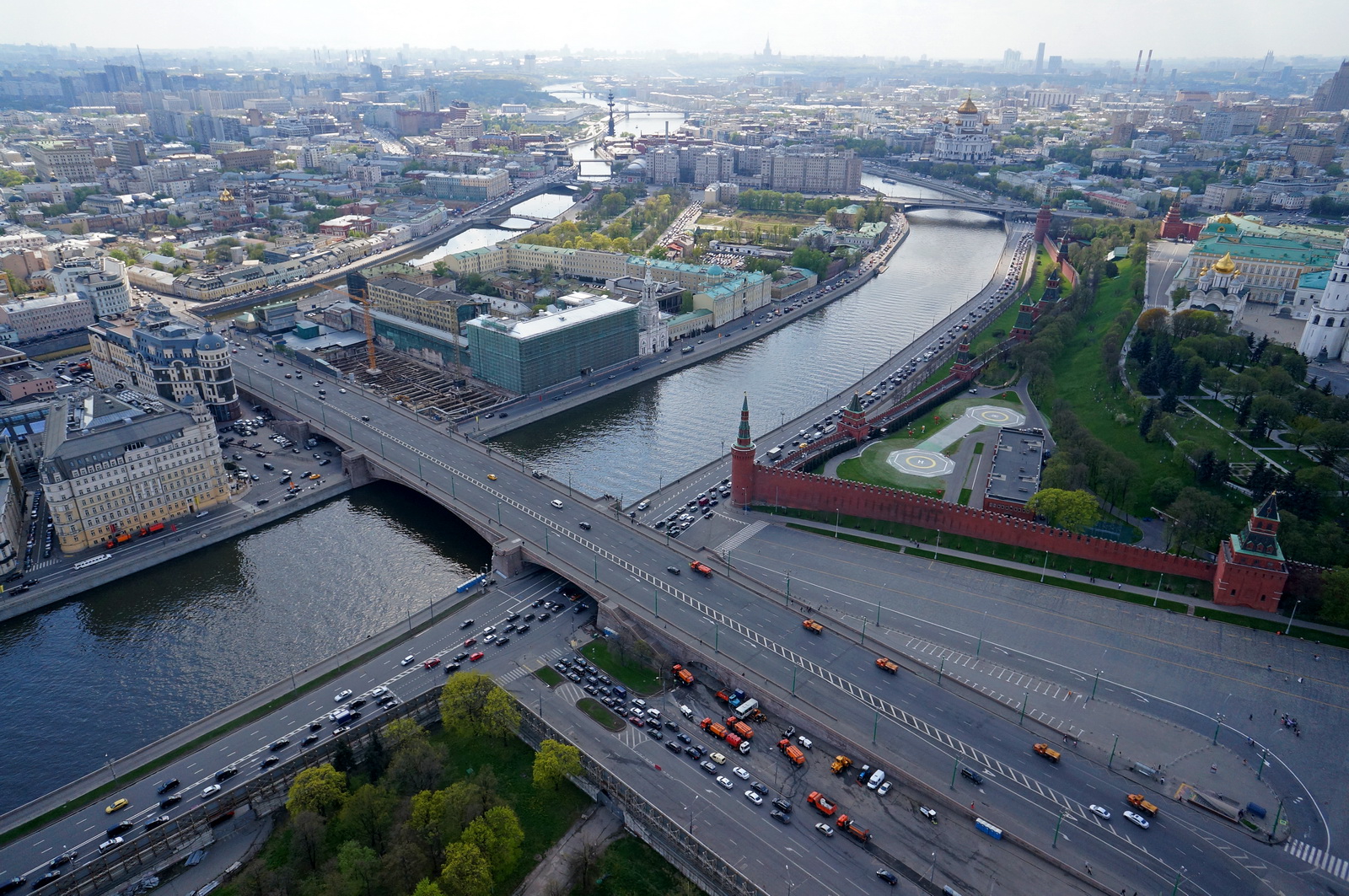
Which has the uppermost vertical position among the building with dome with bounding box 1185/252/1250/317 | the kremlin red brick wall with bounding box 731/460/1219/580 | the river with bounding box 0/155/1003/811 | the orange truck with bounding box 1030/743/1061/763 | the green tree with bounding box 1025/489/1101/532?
the building with dome with bounding box 1185/252/1250/317

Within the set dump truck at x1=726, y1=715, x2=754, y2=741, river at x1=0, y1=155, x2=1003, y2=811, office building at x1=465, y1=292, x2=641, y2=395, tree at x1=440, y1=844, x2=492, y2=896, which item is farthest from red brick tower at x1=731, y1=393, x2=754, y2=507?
tree at x1=440, y1=844, x2=492, y2=896

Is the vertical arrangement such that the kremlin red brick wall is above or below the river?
above

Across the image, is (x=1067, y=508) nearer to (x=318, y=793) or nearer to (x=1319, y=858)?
(x=1319, y=858)

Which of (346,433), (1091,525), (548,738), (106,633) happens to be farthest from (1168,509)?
(106,633)

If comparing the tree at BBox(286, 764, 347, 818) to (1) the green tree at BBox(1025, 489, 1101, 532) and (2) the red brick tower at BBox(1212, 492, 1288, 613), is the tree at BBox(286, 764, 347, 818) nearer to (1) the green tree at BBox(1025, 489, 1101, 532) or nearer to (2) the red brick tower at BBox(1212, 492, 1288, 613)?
(1) the green tree at BBox(1025, 489, 1101, 532)

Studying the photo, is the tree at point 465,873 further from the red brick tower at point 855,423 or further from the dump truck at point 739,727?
the red brick tower at point 855,423

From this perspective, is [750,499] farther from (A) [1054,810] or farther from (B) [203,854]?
(B) [203,854]

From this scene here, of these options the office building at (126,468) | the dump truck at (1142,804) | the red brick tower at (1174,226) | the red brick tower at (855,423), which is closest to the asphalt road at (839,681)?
the dump truck at (1142,804)
